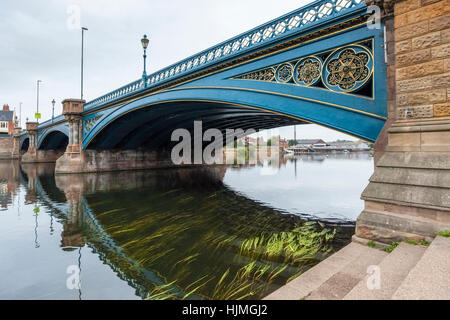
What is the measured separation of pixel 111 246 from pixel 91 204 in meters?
5.93

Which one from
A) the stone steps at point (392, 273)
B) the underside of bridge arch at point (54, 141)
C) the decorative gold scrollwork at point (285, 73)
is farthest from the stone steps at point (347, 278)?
the underside of bridge arch at point (54, 141)

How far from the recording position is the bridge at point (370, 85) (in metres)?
4.25

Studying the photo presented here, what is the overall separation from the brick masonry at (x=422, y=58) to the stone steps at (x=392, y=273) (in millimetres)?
2615

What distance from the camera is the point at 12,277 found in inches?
184

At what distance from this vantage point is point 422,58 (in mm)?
4781

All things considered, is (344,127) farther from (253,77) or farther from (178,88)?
(178,88)

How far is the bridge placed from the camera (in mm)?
4246

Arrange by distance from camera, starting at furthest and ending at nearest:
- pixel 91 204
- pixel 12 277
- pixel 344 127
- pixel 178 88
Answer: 1. pixel 178 88
2. pixel 91 204
3. pixel 344 127
4. pixel 12 277

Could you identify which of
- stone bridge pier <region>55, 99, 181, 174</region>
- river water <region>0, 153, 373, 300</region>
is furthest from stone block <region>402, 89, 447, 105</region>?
stone bridge pier <region>55, 99, 181, 174</region>

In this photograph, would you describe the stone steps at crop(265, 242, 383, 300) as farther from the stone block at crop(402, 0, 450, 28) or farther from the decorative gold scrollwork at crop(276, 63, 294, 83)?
the decorative gold scrollwork at crop(276, 63, 294, 83)

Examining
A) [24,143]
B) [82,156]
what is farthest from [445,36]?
[24,143]

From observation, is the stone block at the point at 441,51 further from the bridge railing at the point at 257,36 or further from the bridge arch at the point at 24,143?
the bridge arch at the point at 24,143
